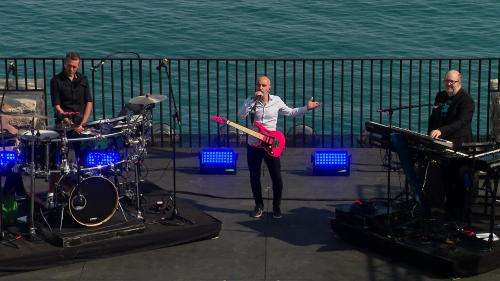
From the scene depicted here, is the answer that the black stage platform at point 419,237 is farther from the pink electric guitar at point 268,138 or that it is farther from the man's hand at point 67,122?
the man's hand at point 67,122

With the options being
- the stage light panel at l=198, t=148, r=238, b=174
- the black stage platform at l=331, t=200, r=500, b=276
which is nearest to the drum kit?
the stage light panel at l=198, t=148, r=238, b=174

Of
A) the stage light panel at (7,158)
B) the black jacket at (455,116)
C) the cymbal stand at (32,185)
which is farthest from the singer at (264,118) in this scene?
the stage light panel at (7,158)

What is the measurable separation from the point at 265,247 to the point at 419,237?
1656 millimetres

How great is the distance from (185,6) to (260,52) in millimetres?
6410

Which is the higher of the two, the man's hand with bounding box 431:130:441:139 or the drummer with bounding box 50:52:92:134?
the drummer with bounding box 50:52:92:134

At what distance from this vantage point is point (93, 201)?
10.7 meters

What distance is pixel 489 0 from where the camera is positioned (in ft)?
134

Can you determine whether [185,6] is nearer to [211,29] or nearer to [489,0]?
[211,29]

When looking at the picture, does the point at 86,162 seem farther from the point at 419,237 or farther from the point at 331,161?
the point at 419,237

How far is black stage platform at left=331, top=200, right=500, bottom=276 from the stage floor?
125mm

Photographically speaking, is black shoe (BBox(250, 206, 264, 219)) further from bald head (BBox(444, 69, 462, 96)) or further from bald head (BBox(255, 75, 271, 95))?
bald head (BBox(444, 69, 462, 96))

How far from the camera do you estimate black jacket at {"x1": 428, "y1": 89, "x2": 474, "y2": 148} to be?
435 inches

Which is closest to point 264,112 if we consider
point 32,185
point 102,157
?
point 102,157

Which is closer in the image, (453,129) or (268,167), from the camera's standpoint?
(453,129)
